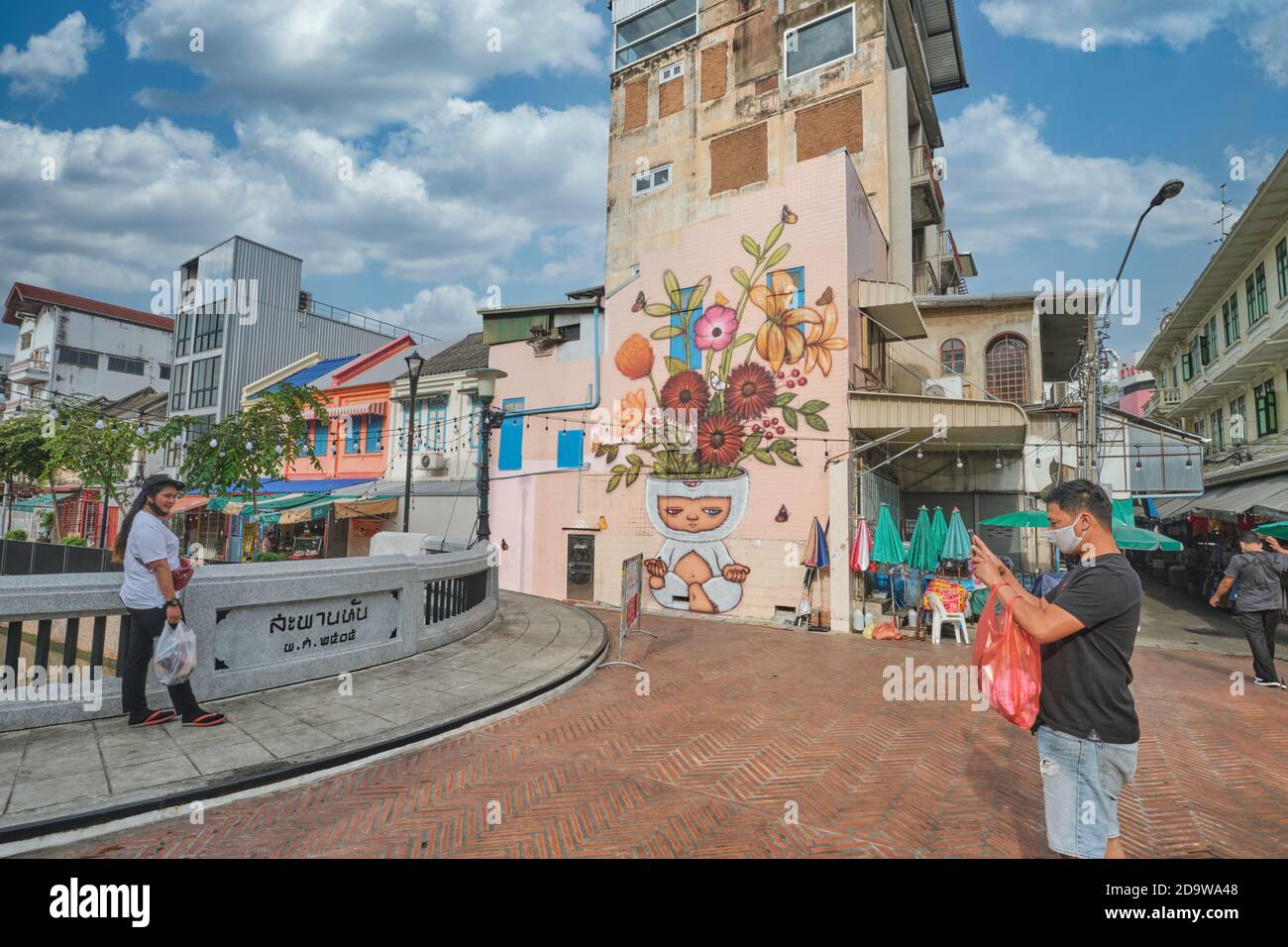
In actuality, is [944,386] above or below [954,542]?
above

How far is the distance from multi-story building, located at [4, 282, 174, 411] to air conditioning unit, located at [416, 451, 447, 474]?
41.2 metres

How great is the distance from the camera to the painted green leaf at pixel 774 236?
15430 mm

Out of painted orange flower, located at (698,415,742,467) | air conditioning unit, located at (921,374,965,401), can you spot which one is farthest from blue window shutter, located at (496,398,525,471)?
air conditioning unit, located at (921,374,965,401)

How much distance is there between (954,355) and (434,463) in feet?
59.2

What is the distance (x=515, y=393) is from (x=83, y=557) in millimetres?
13961

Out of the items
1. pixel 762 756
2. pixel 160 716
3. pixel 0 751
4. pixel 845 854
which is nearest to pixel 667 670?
pixel 762 756

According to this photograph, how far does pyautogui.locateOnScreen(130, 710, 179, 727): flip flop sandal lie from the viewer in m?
5.82

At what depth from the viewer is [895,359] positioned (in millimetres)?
19609

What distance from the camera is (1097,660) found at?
2.95m

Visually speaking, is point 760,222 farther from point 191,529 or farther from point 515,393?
point 191,529

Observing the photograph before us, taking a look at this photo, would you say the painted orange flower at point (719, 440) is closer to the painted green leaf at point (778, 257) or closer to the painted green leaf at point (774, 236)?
the painted green leaf at point (778, 257)

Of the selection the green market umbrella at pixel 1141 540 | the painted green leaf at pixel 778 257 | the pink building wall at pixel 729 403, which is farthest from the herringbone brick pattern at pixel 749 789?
the painted green leaf at pixel 778 257

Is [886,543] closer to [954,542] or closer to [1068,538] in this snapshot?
[954,542]

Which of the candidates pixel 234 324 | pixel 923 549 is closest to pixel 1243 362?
pixel 923 549
